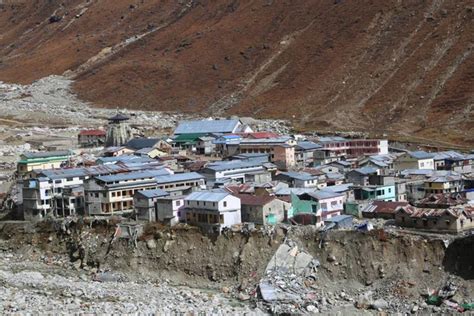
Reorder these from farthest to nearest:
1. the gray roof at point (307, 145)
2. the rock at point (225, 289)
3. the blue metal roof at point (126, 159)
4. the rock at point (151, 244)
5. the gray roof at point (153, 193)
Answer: the gray roof at point (307, 145) → the blue metal roof at point (126, 159) → the gray roof at point (153, 193) → the rock at point (151, 244) → the rock at point (225, 289)

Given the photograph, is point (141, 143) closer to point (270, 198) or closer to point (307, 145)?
point (307, 145)

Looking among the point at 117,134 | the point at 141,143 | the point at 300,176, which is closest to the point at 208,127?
the point at 117,134

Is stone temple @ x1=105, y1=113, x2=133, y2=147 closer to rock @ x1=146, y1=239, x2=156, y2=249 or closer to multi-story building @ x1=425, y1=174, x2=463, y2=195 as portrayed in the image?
multi-story building @ x1=425, y1=174, x2=463, y2=195

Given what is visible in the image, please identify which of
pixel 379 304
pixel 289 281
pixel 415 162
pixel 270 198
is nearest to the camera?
pixel 379 304

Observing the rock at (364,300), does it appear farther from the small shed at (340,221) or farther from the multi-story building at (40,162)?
the multi-story building at (40,162)

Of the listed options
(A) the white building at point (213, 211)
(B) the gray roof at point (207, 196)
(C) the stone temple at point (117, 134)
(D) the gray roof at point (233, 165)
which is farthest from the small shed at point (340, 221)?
(C) the stone temple at point (117, 134)

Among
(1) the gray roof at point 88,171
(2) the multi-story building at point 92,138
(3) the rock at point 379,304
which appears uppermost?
(2) the multi-story building at point 92,138
